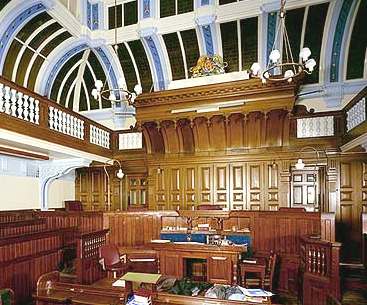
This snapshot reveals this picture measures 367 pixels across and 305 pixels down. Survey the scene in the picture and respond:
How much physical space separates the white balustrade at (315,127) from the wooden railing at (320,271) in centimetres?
355

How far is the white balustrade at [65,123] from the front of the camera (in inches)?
265

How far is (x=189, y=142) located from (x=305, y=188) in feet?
11.1

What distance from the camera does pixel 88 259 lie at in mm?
5512

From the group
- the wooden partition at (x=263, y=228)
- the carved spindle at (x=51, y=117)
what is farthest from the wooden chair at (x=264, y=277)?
the carved spindle at (x=51, y=117)

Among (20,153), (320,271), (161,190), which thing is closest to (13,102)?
(20,153)

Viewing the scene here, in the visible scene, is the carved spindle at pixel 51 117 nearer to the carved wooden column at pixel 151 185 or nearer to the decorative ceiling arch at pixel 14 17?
the decorative ceiling arch at pixel 14 17

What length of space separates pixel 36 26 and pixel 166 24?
3.34m

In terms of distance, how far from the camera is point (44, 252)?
5.46m

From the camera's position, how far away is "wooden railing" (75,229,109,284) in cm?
530

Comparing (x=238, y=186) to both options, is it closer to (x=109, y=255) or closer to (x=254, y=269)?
(x=254, y=269)

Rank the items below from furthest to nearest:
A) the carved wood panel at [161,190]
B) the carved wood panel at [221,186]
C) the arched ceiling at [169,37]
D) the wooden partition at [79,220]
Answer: the carved wood panel at [161,190], the carved wood panel at [221,186], the arched ceiling at [169,37], the wooden partition at [79,220]

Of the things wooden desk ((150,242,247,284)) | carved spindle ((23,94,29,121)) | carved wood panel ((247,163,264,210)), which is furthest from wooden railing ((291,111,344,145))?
carved spindle ((23,94,29,121))

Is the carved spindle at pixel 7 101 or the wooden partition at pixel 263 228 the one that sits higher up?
the carved spindle at pixel 7 101

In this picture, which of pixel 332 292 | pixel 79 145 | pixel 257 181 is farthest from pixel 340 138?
pixel 79 145
